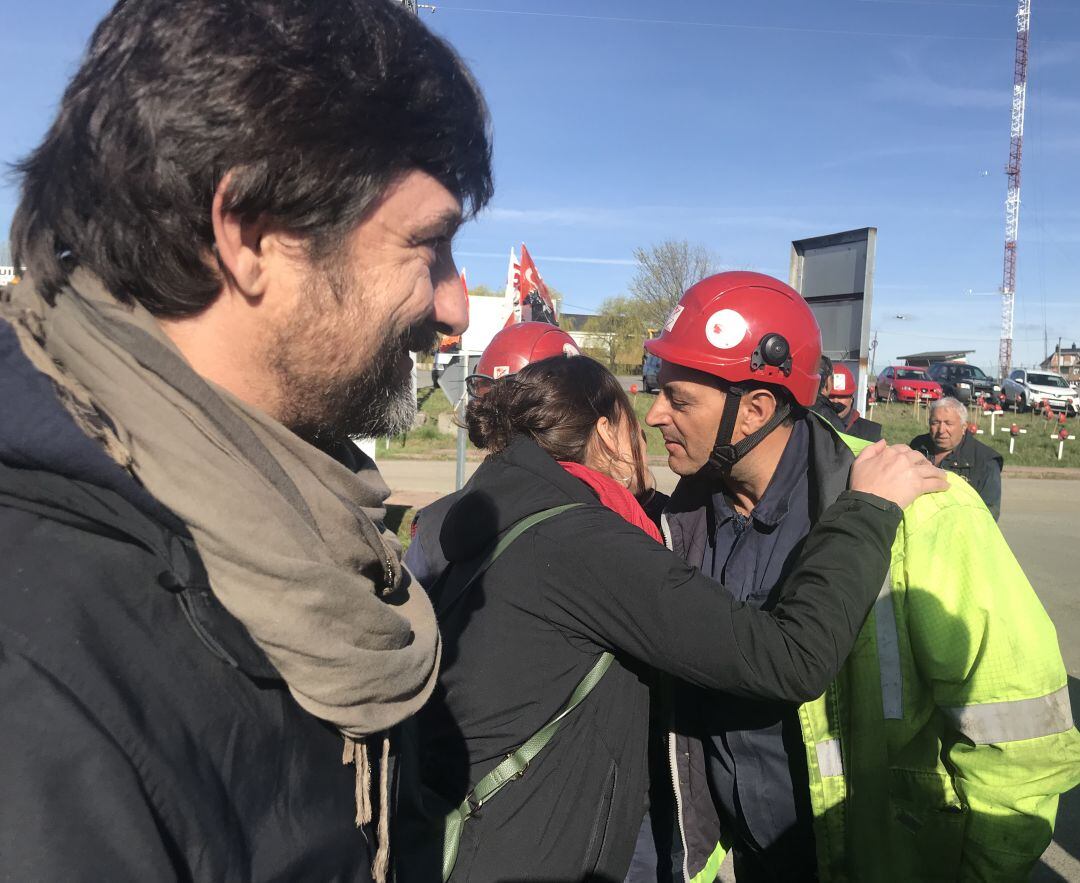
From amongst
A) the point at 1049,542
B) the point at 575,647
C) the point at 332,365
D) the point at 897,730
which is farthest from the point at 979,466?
the point at 332,365

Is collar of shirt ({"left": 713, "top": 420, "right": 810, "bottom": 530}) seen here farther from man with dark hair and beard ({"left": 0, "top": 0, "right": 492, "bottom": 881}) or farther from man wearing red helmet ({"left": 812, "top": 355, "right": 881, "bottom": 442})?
man wearing red helmet ({"left": 812, "top": 355, "right": 881, "bottom": 442})

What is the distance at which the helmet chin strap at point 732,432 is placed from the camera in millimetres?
2803

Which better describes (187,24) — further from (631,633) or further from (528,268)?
(528,268)

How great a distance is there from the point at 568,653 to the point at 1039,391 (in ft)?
113

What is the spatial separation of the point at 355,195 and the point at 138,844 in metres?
0.79

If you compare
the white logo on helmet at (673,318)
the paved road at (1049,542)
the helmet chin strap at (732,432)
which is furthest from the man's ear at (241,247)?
the paved road at (1049,542)

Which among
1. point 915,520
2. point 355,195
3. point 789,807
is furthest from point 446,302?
point 789,807

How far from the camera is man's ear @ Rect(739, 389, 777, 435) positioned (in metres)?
2.84

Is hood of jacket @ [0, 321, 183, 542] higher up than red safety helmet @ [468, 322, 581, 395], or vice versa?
red safety helmet @ [468, 322, 581, 395]

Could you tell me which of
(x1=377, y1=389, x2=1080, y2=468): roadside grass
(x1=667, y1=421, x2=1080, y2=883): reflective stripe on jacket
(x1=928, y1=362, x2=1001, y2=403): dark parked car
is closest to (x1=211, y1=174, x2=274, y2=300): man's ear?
(x1=667, y1=421, x2=1080, y2=883): reflective stripe on jacket

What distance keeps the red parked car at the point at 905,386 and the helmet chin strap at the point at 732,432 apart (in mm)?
30979

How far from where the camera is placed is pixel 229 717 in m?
0.85

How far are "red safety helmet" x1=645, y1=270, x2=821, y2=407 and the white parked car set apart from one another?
32.1 m

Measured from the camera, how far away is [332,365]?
1.09 m
